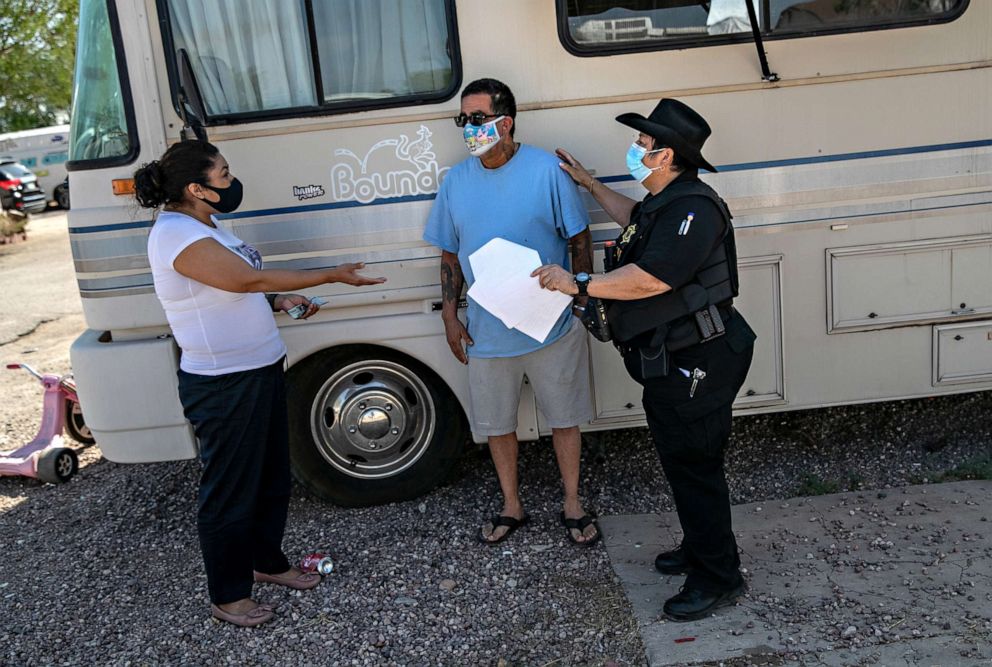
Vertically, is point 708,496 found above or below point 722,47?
below

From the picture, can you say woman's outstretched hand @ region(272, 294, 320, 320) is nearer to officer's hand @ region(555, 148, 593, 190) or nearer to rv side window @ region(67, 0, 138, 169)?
rv side window @ region(67, 0, 138, 169)

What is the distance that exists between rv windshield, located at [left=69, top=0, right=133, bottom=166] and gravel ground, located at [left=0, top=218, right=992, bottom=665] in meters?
1.82

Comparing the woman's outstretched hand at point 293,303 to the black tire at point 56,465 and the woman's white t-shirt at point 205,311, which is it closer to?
the woman's white t-shirt at point 205,311

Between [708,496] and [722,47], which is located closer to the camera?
[708,496]

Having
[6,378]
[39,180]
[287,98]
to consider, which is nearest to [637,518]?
[287,98]

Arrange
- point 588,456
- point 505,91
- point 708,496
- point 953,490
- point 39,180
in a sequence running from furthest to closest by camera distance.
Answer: point 39,180
point 588,456
point 953,490
point 505,91
point 708,496

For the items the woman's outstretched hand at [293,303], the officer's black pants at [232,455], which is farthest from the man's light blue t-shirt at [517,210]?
the officer's black pants at [232,455]

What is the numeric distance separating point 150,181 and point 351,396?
4.83 ft

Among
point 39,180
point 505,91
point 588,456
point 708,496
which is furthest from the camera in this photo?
point 39,180

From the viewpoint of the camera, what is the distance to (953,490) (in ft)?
14.7

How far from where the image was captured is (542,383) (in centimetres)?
412

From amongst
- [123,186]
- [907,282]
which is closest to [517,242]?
[123,186]

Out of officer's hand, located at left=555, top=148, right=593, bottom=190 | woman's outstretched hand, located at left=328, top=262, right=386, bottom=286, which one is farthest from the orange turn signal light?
officer's hand, located at left=555, top=148, right=593, bottom=190

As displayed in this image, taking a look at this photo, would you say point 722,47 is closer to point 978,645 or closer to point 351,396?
point 351,396
